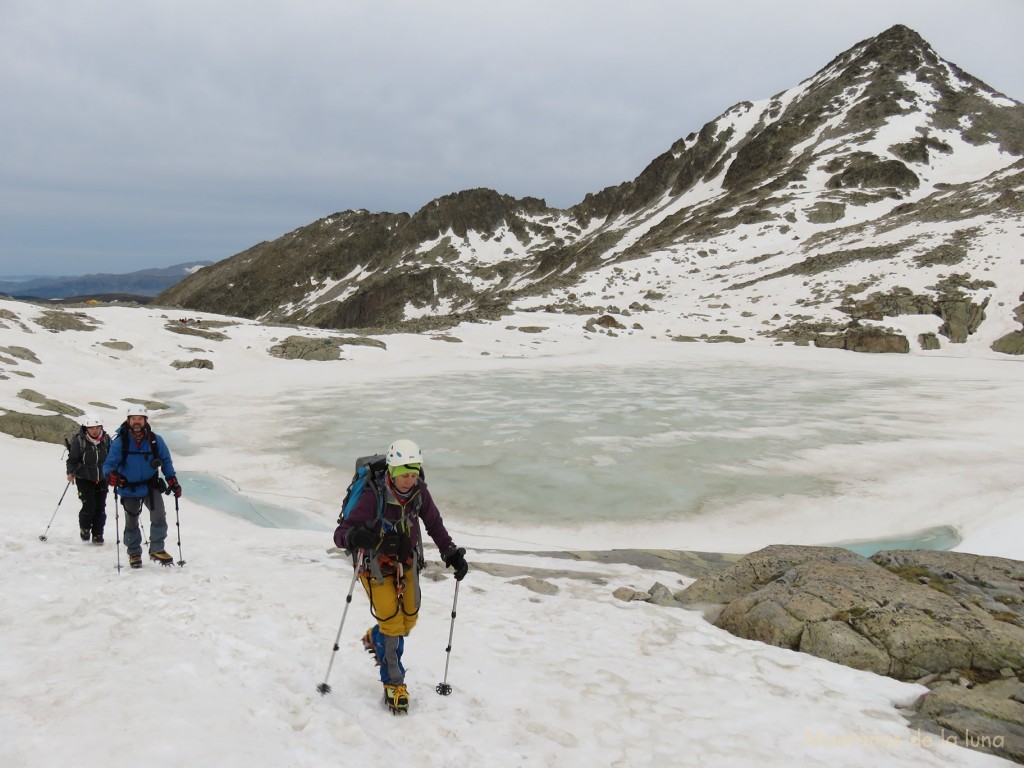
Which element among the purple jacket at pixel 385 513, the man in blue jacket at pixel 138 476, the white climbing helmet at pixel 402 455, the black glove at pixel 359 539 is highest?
the white climbing helmet at pixel 402 455

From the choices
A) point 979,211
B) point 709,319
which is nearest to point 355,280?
point 709,319

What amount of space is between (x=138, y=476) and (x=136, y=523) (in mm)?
642

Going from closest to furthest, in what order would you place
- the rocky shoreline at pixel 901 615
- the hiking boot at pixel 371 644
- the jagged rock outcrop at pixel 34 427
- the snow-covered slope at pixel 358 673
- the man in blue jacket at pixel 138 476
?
the snow-covered slope at pixel 358 673 < the rocky shoreline at pixel 901 615 < the hiking boot at pixel 371 644 < the man in blue jacket at pixel 138 476 < the jagged rock outcrop at pixel 34 427

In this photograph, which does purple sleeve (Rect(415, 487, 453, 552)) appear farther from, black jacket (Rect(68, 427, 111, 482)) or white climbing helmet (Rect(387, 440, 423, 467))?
black jacket (Rect(68, 427, 111, 482))

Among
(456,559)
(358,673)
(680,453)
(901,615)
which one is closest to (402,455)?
(456,559)

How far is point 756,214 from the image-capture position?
84562 mm

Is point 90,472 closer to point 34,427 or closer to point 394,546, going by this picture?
point 394,546

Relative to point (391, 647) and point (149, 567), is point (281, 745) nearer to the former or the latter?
point (391, 647)

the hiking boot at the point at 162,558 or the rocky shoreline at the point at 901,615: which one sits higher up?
the rocky shoreline at the point at 901,615

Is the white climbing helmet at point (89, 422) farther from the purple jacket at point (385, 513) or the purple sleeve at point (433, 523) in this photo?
the purple sleeve at point (433, 523)

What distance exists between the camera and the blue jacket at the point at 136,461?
7.47 meters

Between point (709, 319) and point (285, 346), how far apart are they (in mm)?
36748

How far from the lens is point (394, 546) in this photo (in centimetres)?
450

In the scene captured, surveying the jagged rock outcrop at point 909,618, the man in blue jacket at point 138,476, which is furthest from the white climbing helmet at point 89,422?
the jagged rock outcrop at point 909,618
